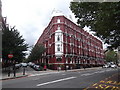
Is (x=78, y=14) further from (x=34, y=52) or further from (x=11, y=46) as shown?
(x=34, y=52)

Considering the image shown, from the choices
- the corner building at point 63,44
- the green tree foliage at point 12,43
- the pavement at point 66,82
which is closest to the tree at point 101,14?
the pavement at point 66,82

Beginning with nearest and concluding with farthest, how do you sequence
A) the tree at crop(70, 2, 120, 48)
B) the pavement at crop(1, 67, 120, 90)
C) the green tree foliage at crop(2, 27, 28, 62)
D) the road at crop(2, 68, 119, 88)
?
1. the tree at crop(70, 2, 120, 48)
2. the pavement at crop(1, 67, 120, 90)
3. the road at crop(2, 68, 119, 88)
4. the green tree foliage at crop(2, 27, 28, 62)

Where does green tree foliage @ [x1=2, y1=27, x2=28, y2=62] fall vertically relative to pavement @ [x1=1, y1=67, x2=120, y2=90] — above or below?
above

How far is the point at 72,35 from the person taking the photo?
43.8 metres

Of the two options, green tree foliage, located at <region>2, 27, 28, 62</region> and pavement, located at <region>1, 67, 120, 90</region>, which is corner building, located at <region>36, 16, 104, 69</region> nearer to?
green tree foliage, located at <region>2, 27, 28, 62</region>

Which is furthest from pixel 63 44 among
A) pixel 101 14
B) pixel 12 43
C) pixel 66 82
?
pixel 101 14

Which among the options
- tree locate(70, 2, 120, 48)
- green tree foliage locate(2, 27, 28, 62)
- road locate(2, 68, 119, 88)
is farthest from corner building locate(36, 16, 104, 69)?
tree locate(70, 2, 120, 48)

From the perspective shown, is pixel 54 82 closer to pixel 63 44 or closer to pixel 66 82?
pixel 66 82

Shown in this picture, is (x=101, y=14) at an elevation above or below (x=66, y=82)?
above

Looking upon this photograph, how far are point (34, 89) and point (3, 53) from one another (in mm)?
18312

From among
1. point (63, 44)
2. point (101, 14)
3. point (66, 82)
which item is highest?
point (63, 44)

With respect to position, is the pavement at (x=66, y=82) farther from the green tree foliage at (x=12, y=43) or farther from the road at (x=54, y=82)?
the green tree foliage at (x=12, y=43)

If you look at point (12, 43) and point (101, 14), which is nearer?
point (101, 14)

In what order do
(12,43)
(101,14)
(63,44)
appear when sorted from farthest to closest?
1. (63,44)
2. (12,43)
3. (101,14)
